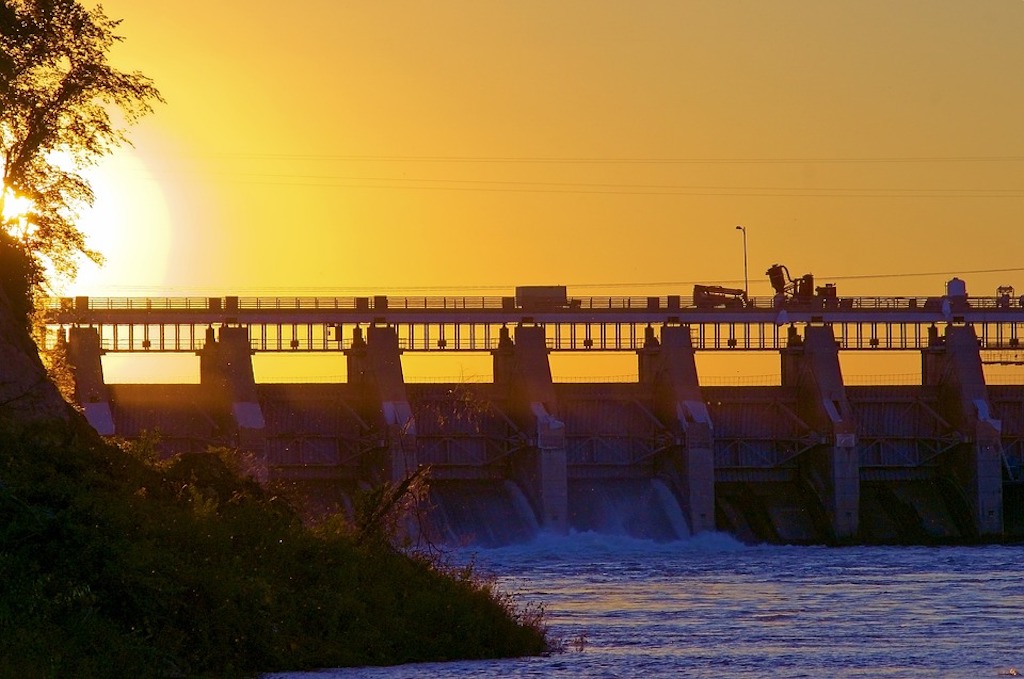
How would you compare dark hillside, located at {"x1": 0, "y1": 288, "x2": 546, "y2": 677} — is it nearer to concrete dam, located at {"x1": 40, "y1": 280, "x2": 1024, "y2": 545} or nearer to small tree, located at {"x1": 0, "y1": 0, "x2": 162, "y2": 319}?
small tree, located at {"x1": 0, "y1": 0, "x2": 162, "y2": 319}

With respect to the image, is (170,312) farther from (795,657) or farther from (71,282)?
(795,657)

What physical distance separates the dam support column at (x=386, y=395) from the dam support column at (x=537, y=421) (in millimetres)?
4345

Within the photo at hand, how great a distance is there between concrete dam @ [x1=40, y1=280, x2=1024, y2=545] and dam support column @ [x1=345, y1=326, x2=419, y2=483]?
3.4 inches

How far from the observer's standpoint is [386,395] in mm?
63531

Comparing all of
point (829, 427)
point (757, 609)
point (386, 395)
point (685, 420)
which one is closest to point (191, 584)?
point (757, 609)

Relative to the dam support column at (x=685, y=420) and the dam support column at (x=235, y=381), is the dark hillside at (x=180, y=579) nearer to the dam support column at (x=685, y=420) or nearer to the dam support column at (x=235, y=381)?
the dam support column at (x=235, y=381)

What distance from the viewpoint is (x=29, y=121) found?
35.7 m

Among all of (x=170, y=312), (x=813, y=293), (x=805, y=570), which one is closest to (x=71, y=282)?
(x=805, y=570)

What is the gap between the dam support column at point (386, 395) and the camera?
6159cm

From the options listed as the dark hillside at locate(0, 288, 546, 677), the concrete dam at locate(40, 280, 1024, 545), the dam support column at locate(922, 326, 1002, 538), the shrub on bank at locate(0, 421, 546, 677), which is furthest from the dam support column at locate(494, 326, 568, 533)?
the dark hillside at locate(0, 288, 546, 677)

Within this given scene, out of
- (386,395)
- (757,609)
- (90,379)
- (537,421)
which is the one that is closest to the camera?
(757,609)

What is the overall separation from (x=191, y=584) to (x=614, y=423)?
148ft

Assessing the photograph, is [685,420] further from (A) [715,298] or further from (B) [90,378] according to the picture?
(B) [90,378]

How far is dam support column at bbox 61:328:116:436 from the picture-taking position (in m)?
60.8
